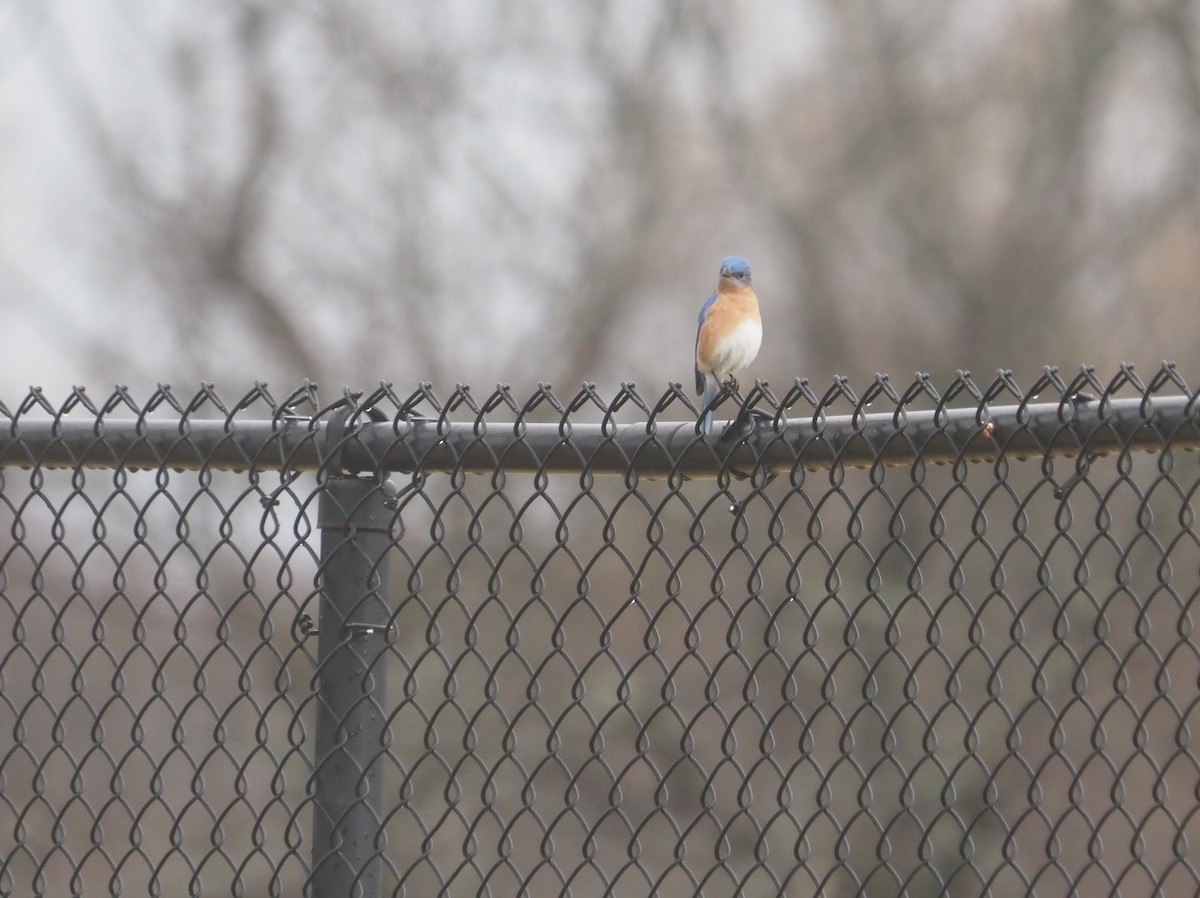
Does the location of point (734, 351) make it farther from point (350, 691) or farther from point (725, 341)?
point (350, 691)

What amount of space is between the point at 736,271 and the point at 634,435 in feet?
3.14

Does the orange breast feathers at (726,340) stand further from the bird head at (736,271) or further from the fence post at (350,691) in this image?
the fence post at (350,691)

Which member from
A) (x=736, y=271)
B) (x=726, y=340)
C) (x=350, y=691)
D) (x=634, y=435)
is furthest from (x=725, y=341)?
(x=350, y=691)

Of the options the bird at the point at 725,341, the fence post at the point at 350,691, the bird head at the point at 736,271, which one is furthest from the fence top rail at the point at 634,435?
the bird head at the point at 736,271

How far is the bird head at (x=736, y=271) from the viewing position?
297 centimetres

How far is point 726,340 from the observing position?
2.69 metres

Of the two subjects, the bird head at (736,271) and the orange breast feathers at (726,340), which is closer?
the orange breast feathers at (726,340)

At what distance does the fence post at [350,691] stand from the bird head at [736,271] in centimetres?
101

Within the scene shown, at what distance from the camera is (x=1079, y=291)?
8062 millimetres

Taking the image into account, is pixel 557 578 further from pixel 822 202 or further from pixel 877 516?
pixel 822 202

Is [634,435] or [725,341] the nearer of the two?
[634,435]

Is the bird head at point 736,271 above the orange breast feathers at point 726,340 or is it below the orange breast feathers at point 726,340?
below

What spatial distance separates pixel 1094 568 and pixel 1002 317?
4.98 ft

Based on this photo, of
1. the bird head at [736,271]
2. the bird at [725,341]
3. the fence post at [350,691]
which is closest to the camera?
the fence post at [350,691]
